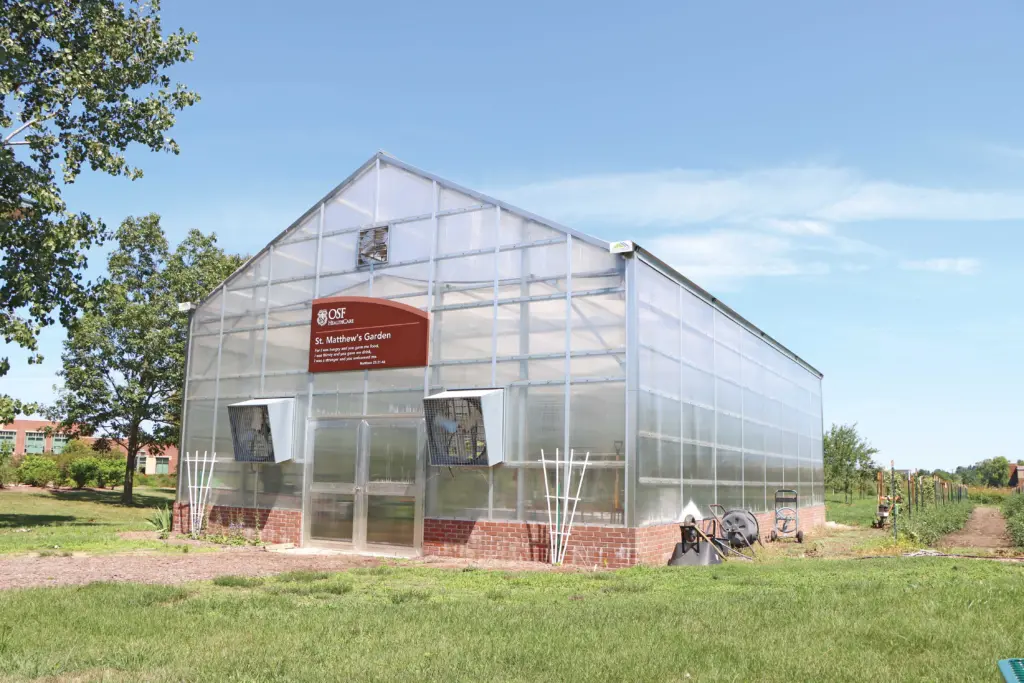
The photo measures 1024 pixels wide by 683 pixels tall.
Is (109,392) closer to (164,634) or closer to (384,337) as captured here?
(384,337)

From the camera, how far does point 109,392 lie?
3353 cm

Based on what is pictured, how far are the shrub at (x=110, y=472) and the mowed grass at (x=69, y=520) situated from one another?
3371mm

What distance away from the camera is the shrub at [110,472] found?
153ft

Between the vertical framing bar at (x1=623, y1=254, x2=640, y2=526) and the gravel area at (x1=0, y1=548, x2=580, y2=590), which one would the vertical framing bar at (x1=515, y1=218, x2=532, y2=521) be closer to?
the gravel area at (x1=0, y1=548, x2=580, y2=590)

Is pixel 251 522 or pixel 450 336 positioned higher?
pixel 450 336

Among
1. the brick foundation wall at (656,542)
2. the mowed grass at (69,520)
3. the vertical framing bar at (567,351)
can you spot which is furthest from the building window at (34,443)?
the brick foundation wall at (656,542)

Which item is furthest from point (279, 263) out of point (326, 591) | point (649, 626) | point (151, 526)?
point (649, 626)

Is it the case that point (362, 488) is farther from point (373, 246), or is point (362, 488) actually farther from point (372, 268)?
point (373, 246)

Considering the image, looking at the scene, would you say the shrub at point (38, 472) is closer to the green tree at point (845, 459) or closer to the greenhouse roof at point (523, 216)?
the greenhouse roof at point (523, 216)

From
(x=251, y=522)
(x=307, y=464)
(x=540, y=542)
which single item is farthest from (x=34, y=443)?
(x=540, y=542)

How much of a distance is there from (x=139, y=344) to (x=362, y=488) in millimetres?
19550

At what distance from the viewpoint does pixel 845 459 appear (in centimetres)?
5425

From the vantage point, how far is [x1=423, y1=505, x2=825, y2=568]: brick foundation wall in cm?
1372

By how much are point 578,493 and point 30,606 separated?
26.3ft
